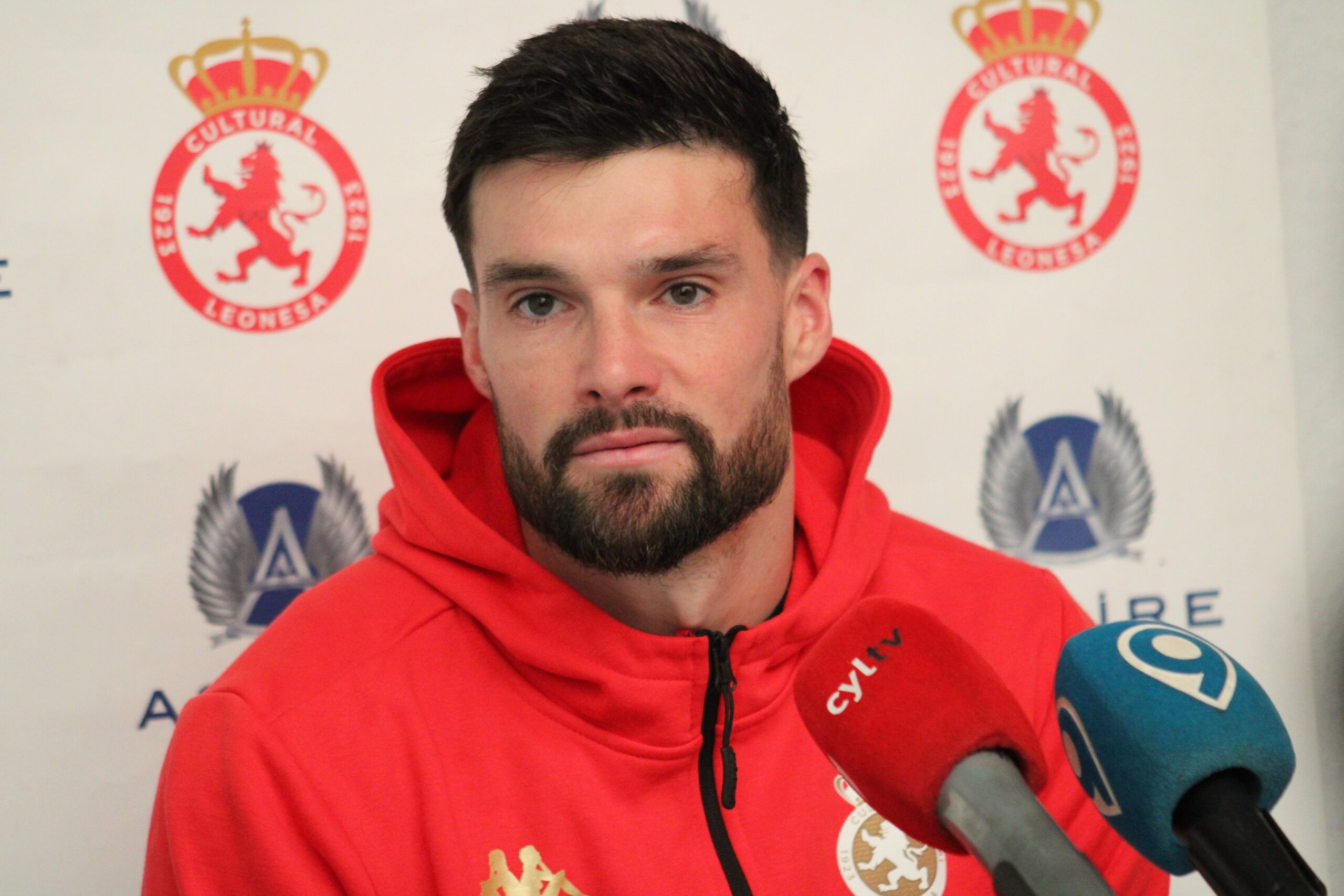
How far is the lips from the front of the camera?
1.06 metres

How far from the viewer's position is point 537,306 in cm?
112

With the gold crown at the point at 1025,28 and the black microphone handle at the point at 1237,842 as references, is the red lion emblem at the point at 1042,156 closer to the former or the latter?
the gold crown at the point at 1025,28

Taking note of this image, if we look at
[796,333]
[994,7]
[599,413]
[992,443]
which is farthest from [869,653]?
[994,7]

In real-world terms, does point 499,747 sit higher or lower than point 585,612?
lower

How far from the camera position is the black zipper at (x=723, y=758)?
1.06 metres

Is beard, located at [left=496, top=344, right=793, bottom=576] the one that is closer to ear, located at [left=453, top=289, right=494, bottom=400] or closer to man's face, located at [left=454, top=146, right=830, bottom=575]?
man's face, located at [left=454, top=146, right=830, bottom=575]

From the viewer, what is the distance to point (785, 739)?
117 cm

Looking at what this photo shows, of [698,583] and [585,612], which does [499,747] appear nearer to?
[585,612]

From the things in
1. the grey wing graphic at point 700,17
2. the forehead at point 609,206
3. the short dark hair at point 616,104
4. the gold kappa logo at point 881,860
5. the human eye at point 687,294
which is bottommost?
the gold kappa logo at point 881,860

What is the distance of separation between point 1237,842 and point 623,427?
0.69m

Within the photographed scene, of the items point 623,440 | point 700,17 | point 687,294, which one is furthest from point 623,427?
point 700,17

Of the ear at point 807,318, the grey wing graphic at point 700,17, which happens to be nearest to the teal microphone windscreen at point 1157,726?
the ear at point 807,318

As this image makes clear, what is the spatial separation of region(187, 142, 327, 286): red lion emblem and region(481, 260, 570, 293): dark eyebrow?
545 mm

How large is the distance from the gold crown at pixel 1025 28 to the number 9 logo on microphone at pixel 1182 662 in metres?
1.37
